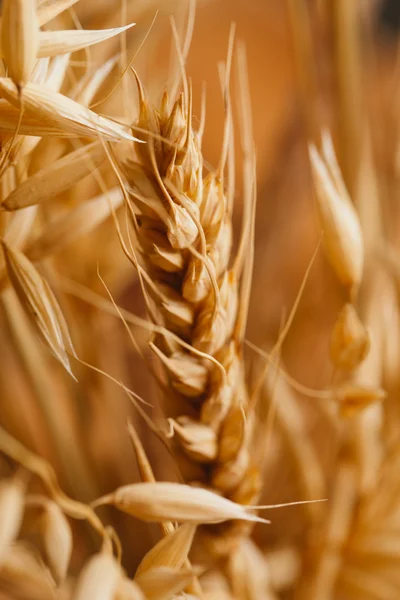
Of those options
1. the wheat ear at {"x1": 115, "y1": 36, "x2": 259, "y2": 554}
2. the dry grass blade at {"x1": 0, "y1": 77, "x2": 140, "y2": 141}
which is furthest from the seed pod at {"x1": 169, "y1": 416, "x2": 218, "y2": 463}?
the dry grass blade at {"x1": 0, "y1": 77, "x2": 140, "y2": 141}

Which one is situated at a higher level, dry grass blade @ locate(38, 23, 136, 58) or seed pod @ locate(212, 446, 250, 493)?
dry grass blade @ locate(38, 23, 136, 58)

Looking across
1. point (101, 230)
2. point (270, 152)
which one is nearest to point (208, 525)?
point (101, 230)

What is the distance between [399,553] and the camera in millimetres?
311

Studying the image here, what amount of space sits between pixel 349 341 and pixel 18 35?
6.6 inches

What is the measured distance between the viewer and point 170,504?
201mm

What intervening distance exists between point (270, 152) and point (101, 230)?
0.26 meters

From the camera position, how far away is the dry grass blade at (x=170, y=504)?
0.20 meters

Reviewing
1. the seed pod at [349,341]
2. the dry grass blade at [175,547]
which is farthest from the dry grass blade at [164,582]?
the seed pod at [349,341]

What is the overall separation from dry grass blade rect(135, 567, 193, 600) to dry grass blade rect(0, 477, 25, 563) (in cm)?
5

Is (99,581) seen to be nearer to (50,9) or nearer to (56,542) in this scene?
(56,542)

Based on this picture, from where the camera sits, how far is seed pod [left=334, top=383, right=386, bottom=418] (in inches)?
9.9

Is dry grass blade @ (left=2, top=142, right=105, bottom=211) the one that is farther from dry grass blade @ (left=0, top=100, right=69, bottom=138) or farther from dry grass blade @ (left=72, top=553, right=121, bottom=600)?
dry grass blade @ (left=72, top=553, right=121, bottom=600)

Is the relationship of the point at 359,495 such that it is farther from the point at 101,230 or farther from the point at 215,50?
the point at 215,50

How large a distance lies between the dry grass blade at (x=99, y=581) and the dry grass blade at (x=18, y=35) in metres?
0.15
